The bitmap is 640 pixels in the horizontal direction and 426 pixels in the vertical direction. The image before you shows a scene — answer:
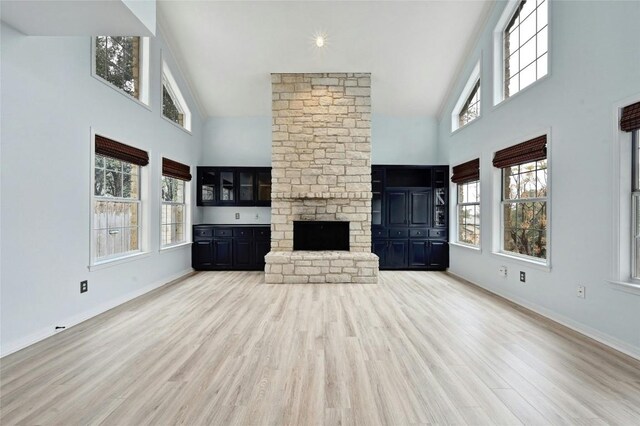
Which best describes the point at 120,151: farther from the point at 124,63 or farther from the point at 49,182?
the point at 124,63

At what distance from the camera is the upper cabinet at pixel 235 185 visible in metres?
6.30

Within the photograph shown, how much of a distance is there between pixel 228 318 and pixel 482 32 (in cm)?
562

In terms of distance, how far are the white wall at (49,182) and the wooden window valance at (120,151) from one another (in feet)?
0.37

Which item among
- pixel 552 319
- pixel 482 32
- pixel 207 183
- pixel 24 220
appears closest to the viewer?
pixel 24 220

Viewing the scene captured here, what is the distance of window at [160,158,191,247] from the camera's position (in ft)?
16.7

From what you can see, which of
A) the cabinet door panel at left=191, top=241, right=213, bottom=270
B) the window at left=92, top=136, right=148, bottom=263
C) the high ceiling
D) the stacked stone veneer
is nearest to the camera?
the window at left=92, top=136, right=148, bottom=263

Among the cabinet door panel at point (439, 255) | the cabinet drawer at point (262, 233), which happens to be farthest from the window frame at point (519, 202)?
the cabinet drawer at point (262, 233)

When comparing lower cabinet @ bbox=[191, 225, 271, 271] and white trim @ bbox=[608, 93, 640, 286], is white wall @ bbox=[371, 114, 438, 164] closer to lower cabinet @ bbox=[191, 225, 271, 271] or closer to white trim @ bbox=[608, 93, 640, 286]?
lower cabinet @ bbox=[191, 225, 271, 271]

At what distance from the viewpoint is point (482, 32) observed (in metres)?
4.76

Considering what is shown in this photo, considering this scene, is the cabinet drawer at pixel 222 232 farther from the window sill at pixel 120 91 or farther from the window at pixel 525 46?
the window at pixel 525 46

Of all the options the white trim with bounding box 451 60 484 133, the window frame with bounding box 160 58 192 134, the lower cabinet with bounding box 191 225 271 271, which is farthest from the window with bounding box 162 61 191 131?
the white trim with bounding box 451 60 484 133

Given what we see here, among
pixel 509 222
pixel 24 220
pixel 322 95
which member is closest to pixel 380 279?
pixel 509 222

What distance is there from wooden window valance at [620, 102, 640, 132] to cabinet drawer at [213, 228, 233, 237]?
5.70 m

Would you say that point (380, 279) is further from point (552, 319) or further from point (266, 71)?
point (266, 71)
